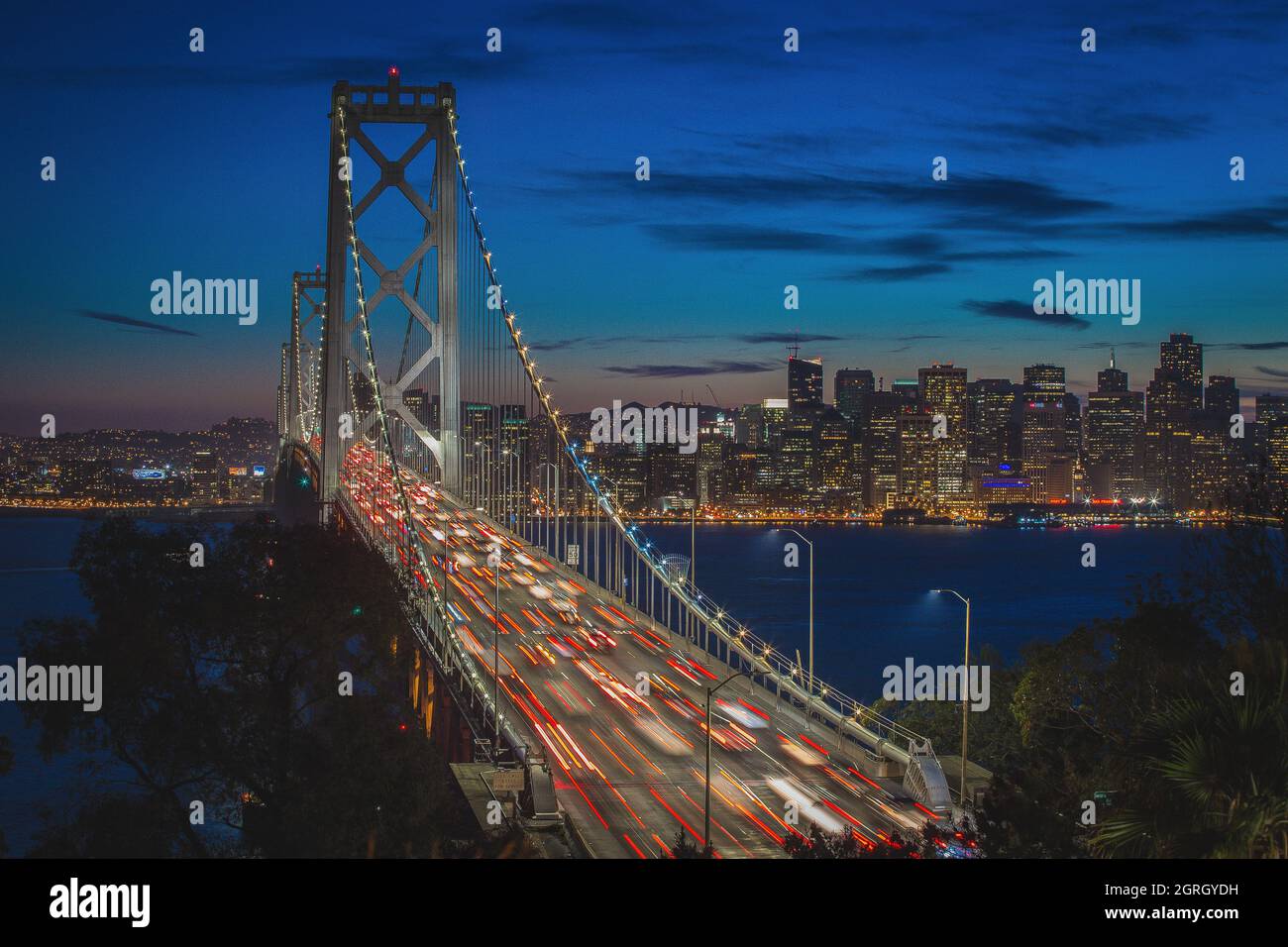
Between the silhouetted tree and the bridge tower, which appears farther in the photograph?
the bridge tower

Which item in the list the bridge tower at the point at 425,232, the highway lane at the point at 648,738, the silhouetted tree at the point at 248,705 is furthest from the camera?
the bridge tower at the point at 425,232

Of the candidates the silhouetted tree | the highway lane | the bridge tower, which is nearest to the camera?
the silhouetted tree

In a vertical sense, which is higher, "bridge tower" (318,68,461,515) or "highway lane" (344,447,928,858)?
"bridge tower" (318,68,461,515)

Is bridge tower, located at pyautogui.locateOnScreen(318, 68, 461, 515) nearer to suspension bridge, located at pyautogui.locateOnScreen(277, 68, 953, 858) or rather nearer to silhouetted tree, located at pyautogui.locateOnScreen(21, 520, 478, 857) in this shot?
suspension bridge, located at pyautogui.locateOnScreen(277, 68, 953, 858)

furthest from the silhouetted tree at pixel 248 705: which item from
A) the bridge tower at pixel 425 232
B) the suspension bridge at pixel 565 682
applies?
the bridge tower at pixel 425 232

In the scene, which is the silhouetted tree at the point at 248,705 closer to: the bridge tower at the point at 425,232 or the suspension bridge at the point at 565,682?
the suspension bridge at the point at 565,682

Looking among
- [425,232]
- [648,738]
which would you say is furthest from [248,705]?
[425,232]

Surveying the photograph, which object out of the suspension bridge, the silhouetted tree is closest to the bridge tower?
the suspension bridge
